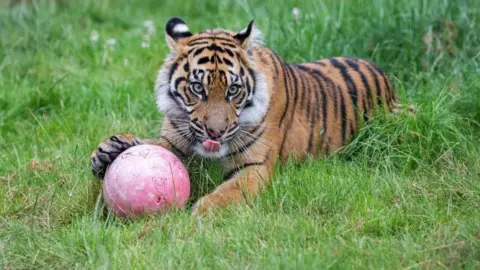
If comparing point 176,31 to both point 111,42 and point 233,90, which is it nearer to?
point 233,90

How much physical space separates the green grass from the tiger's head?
0.82 feet

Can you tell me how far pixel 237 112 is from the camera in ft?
17.7

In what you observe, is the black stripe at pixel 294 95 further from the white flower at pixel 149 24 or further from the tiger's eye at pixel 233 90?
the white flower at pixel 149 24

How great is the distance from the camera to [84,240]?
14.5 ft

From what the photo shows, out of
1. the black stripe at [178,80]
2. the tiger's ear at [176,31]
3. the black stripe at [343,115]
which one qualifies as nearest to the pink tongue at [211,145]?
the black stripe at [178,80]

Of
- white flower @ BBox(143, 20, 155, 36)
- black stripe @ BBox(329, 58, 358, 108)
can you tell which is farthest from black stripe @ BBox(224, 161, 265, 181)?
white flower @ BBox(143, 20, 155, 36)

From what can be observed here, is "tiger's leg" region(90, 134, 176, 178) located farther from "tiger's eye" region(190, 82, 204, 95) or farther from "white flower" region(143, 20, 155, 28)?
"white flower" region(143, 20, 155, 28)

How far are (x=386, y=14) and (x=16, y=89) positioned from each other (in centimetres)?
296

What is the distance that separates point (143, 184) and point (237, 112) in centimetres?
80

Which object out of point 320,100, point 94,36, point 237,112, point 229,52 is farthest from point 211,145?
point 94,36

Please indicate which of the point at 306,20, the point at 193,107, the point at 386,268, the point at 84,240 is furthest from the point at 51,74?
the point at 386,268

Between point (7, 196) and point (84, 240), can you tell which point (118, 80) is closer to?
point (7, 196)

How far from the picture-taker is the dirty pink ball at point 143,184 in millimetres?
4910

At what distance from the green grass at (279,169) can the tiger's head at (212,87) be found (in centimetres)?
25
